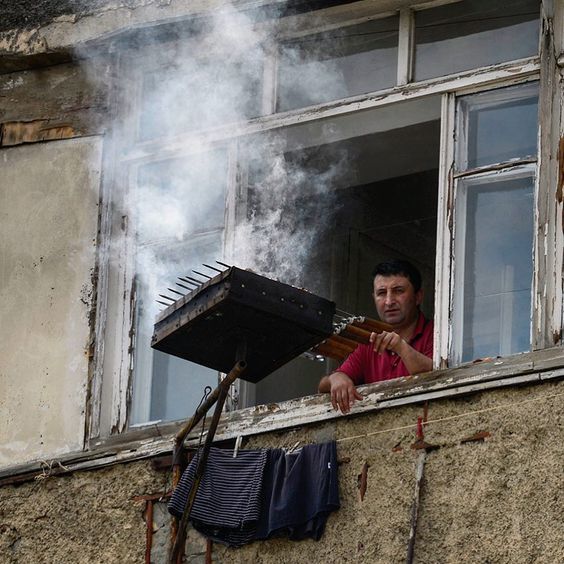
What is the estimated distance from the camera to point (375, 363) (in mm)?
9500

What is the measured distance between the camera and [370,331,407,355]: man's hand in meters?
8.93

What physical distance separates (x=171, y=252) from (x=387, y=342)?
5.45 ft

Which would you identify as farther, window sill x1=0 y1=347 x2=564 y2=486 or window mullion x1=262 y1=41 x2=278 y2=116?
window mullion x1=262 y1=41 x2=278 y2=116

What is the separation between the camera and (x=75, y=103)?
1070 centimetres

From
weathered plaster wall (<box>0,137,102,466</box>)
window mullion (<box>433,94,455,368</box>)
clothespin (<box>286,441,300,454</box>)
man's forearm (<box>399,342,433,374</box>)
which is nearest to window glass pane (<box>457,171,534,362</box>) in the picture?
window mullion (<box>433,94,455,368</box>)

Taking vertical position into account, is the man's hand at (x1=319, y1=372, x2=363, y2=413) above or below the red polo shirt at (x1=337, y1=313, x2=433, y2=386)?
below

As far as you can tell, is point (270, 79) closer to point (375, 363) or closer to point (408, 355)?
point (375, 363)

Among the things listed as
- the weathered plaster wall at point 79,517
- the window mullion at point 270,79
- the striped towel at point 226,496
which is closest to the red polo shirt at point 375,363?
the striped towel at point 226,496

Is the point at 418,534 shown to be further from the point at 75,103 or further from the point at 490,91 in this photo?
the point at 75,103

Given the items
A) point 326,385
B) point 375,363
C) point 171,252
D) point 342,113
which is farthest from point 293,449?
point 342,113

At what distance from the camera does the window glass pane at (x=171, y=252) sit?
998cm

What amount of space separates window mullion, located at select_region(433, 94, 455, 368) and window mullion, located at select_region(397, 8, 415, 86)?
297 mm

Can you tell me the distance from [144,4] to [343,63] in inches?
47.1

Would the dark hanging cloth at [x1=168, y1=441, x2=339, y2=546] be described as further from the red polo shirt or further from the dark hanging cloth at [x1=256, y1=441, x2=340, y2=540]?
the red polo shirt
